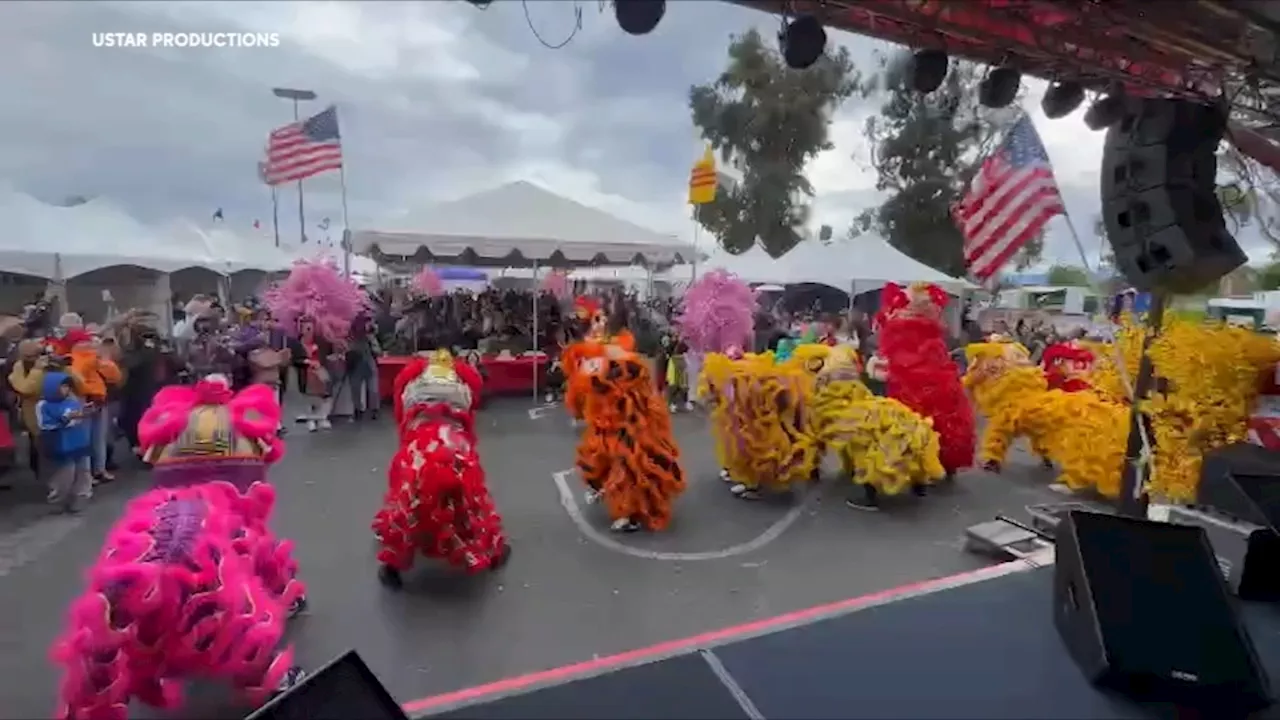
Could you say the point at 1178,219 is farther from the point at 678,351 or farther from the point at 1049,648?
the point at 678,351

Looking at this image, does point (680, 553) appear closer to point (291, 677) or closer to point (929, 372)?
point (291, 677)

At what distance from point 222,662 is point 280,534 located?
2518mm

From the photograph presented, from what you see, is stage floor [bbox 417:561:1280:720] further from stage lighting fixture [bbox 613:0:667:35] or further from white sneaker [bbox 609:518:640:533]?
white sneaker [bbox 609:518:640:533]

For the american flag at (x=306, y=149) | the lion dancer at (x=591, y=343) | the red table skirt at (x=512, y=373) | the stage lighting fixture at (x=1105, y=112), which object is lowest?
the red table skirt at (x=512, y=373)

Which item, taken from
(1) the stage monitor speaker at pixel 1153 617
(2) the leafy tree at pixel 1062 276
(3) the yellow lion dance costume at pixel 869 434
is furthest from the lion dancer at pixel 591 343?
(2) the leafy tree at pixel 1062 276

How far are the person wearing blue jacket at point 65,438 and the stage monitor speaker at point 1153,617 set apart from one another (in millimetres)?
5856

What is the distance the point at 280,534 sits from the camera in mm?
4691

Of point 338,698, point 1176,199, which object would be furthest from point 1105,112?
point 338,698

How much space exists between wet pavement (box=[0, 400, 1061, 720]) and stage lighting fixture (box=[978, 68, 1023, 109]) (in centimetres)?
256

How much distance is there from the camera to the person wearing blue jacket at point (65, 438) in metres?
5.02

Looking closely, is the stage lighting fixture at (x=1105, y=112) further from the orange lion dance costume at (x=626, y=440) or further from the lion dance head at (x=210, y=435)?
the lion dance head at (x=210, y=435)

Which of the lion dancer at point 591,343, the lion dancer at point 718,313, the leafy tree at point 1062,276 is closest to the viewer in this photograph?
the lion dancer at point 591,343

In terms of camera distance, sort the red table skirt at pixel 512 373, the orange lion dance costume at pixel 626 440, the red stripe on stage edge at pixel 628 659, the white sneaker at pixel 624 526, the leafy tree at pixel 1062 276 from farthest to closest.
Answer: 1. the leafy tree at pixel 1062 276
2. the red table skirt at pixel 512 373
3. the white sneaker at pixel 624 526
4. the orange lion dance costume at pixel 626 440
5. the red stripe on stage edge at pixel 628 659

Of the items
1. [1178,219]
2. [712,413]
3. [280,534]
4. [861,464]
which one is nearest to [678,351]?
[712,413]
